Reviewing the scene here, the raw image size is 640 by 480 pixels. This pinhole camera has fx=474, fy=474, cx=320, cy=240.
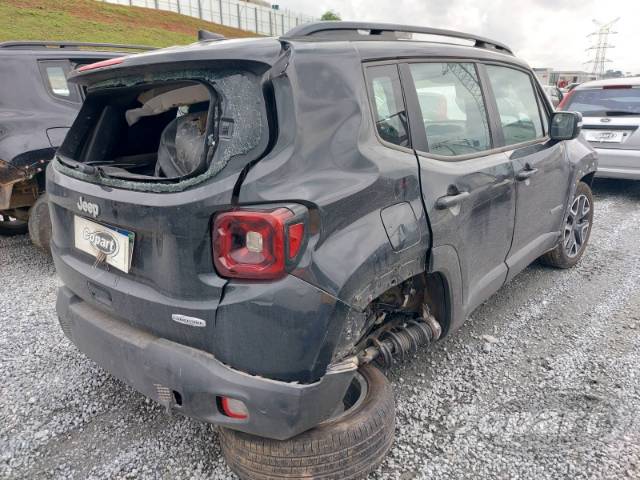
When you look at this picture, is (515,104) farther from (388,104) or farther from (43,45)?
(43,45)

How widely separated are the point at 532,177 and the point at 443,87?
1024 mm

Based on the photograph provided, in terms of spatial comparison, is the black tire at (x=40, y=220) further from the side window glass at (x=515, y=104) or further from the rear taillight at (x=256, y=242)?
the side window glass at (x=515, y=104)

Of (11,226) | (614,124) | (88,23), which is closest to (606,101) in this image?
(614,124)

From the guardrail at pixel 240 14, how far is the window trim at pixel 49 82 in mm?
48173

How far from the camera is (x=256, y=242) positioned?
64.4 inches

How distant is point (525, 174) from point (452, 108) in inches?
30.0

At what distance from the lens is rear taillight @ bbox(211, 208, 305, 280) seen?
1604 mm

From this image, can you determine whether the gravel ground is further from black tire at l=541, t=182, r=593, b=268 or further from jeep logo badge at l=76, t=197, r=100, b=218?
jeep logo badge at l=76, t=197, r=100, b=218

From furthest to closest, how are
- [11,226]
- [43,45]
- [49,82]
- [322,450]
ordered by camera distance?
[11,226] → [43,45] → [49,82] → [322,450]

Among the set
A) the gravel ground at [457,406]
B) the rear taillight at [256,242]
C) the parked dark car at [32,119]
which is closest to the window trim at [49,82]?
the parked dark car at [32,119]

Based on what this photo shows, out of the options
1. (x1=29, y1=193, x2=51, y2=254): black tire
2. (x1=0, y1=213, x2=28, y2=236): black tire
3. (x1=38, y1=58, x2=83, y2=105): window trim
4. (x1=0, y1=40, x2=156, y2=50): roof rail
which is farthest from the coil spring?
(x1=0, y1=213, x2=28, y2=236): black tire

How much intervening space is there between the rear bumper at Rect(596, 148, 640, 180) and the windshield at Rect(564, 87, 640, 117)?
22.4 inches

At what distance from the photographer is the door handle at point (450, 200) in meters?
2.19

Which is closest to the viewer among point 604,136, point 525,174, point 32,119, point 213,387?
point 213,387
